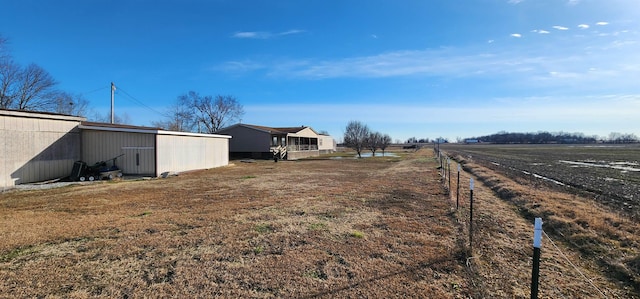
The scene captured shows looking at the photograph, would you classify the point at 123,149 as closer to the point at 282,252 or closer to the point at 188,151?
the point at 188,151

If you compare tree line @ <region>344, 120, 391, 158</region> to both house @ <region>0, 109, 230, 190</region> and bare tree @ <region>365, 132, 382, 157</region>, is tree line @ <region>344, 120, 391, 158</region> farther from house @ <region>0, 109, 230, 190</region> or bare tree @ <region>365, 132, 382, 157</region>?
house @ <region>0, 109, 230, 190</region>

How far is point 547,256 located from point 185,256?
5905 mm

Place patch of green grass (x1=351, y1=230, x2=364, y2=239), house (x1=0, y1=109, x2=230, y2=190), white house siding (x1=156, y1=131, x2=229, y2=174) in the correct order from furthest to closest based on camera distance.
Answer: white house siding (x1=156, y1=131, x2=229, y2=174), house (x1=0, y1=109, x2=230, y2=190), patch of green grass (x1=351, y1=230, x2=364, y2=239)

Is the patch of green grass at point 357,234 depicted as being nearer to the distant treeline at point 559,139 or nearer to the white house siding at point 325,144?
the white house siding at point 325,144

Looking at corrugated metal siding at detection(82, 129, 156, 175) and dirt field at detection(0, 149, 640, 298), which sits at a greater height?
corrugated metal siding at detection(82, 129, 156, 175)

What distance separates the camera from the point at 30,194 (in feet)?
37.0

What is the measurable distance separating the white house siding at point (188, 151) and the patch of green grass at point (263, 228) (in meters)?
12.5

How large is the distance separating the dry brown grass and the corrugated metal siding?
23.1 feet

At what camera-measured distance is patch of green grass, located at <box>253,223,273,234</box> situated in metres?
6.31

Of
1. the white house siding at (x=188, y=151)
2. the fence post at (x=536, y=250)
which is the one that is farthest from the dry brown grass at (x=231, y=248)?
the white house siding at (x=188, y=151)

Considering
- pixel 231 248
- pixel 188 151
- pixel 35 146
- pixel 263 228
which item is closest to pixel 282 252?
pixel 231 248

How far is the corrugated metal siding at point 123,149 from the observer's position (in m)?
16.6

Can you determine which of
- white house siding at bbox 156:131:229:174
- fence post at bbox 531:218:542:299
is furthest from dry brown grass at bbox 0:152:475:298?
white house siding at bbox 156:131:229:174

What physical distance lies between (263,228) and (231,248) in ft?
4.14
